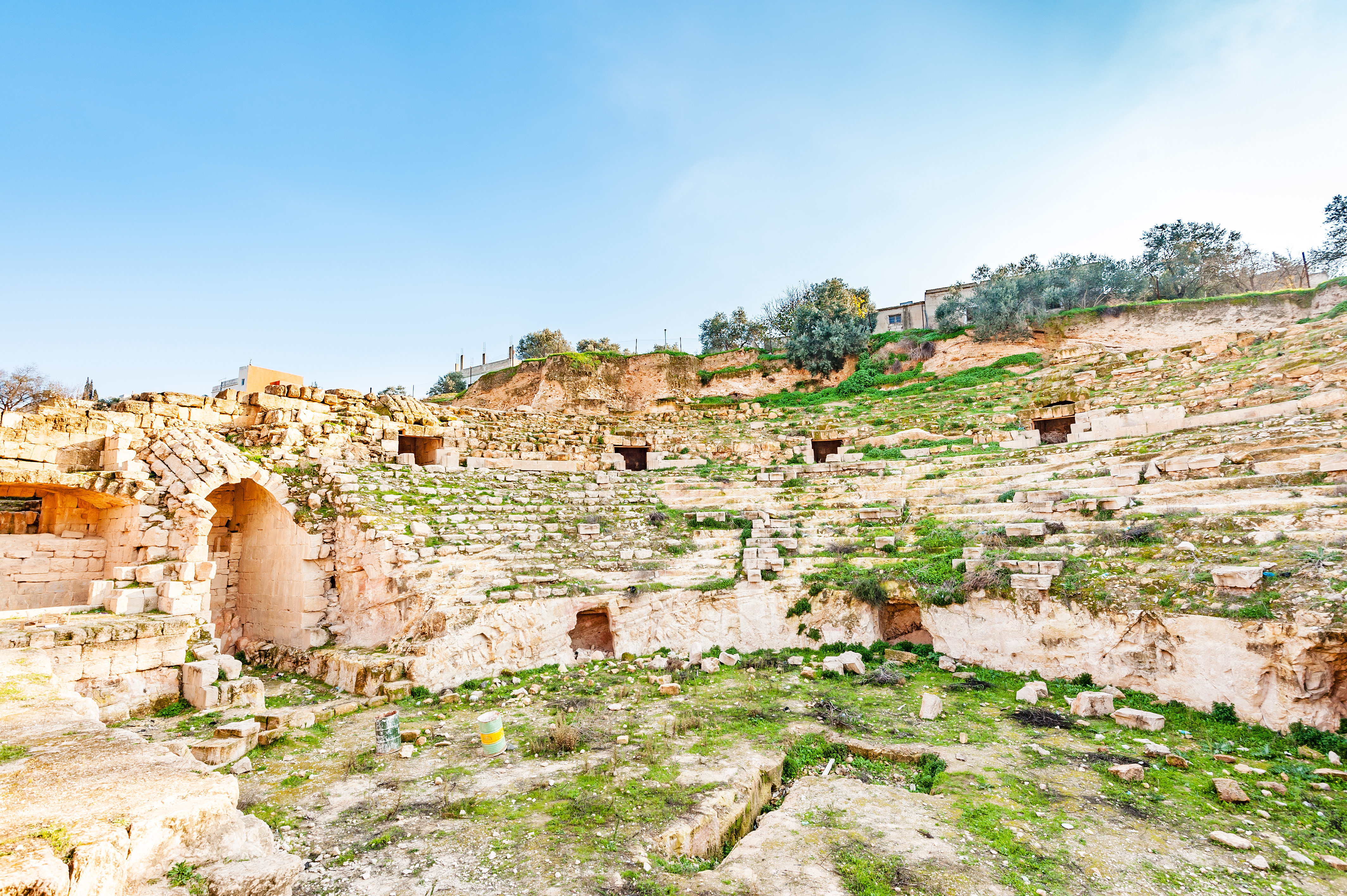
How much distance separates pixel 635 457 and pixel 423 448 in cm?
576

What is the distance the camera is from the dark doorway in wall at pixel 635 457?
17.1 m

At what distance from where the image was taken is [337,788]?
5.03 meters

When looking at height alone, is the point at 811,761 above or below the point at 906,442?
below

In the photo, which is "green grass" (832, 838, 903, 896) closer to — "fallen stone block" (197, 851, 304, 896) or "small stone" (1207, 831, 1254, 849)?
"small stone" (1207, 831, 1254, 849)

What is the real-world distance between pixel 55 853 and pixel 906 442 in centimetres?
1648

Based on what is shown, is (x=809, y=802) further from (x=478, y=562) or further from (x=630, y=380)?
(x=630, y=380)

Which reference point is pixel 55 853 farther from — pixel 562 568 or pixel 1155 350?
pixel 1155 350

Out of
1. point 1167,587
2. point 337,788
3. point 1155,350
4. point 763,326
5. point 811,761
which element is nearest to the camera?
point 337,788

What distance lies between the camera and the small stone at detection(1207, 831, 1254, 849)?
154 inches

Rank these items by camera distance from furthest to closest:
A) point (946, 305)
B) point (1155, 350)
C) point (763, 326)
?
1. point (763, 326)
2. point (946, 305)
3. point (1155, 350)

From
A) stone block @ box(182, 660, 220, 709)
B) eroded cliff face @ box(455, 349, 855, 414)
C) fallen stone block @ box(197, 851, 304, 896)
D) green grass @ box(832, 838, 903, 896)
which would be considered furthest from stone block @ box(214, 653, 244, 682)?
eroded cliff face @ box(455, 349, 855, 414)

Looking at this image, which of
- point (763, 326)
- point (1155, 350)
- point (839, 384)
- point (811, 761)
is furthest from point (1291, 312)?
point (811, 761)

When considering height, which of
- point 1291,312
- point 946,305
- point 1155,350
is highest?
point 946,305

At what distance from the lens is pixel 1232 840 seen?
12.9ft
